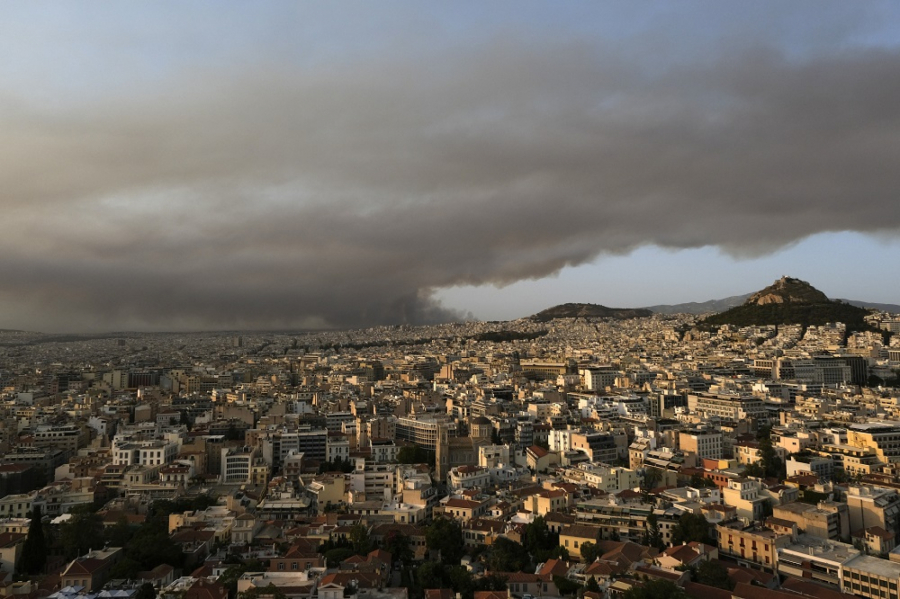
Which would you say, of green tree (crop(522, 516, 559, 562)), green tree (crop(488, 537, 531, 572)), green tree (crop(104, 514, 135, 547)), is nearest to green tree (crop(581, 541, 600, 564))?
green tree (crop(522, 516, 559, 562))

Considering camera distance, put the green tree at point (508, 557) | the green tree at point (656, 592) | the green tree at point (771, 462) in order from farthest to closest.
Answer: the green tree at point (771, 462) < the green tree at point (508, 557) < the green tree at point (656, 592)

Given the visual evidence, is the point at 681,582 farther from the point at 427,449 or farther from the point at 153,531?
the point at 427,449

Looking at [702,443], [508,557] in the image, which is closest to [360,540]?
[508,557]

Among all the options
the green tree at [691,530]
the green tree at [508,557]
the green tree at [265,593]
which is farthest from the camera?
the green tree at [691,530]

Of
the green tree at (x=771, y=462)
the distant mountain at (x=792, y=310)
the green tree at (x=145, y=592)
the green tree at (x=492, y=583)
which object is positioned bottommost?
the green tree at (x=492, y=583)

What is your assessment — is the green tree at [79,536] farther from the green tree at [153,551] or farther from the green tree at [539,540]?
the green tree at [539,540]

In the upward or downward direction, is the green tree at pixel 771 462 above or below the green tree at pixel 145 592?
above

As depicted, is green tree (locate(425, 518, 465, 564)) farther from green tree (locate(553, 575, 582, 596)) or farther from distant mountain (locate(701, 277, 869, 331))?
distant mountain (locate(701, 277, 869, 331))

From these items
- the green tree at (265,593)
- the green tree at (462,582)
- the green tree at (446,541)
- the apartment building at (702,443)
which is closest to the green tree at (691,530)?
the green tree at (446,541)
